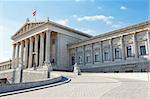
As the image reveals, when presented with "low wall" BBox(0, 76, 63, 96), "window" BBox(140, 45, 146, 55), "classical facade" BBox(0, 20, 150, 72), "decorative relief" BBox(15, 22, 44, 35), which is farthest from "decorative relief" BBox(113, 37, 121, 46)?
"low wall" BBox(0, 76, 63, 96)

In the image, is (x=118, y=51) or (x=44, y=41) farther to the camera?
(x=44, y=41)

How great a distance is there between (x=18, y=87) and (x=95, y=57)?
25.8 meters

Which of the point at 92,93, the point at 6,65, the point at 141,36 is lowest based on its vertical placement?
the point at 92,93

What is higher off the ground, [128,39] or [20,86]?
[128,39]

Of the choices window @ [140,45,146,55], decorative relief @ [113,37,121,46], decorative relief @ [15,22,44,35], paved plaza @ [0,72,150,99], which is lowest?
paved plaza @ [0,72,150,99]

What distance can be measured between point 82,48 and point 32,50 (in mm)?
13237

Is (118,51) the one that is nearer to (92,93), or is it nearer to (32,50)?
(32,50)

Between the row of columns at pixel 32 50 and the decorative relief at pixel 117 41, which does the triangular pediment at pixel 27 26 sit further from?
the decorative relief at pixel 117 41

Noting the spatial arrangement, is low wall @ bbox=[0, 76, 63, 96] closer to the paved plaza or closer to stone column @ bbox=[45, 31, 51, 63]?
the paved plaza

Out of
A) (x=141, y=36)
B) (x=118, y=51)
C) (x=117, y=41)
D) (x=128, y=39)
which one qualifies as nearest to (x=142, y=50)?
(x=141, y=36)

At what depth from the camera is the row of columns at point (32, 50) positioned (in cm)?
3997

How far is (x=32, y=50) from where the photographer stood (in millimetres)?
45531

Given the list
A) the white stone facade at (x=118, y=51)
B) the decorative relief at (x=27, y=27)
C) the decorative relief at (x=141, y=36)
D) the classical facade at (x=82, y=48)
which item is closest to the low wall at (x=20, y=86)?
the white stone facade at (x=118, y=51)

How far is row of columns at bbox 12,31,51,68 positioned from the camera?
39969 mm
